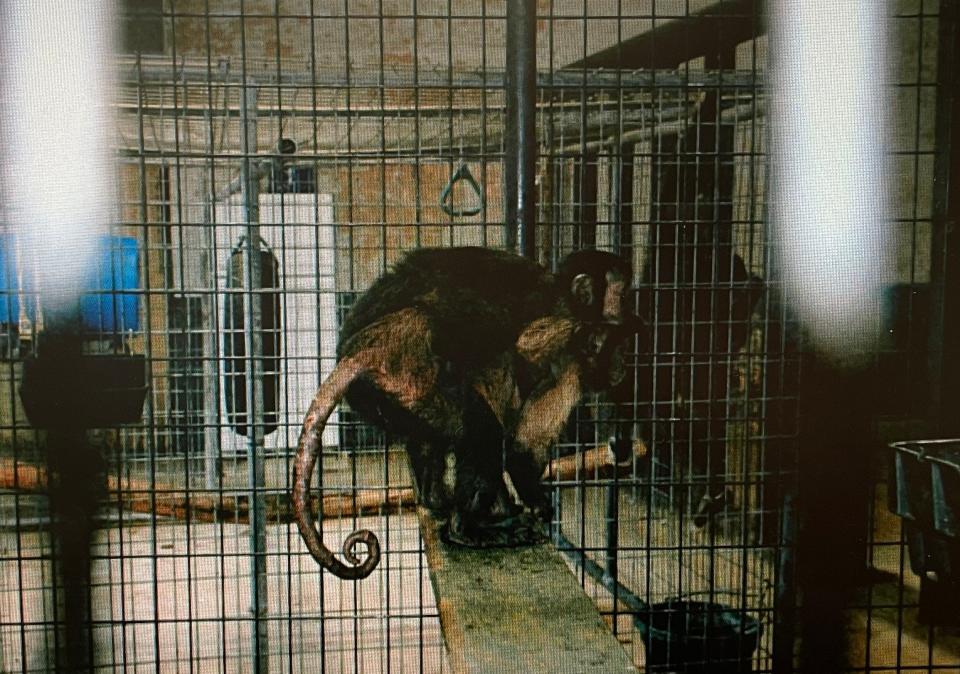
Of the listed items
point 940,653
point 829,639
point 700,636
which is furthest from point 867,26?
point 940,653

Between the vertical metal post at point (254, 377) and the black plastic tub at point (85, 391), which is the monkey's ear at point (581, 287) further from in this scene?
the black plastic tub at point (85, 391)

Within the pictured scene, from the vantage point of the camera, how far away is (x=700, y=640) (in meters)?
3.20

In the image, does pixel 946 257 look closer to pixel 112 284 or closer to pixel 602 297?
pixel 602 297

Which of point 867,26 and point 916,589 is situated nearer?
point 867,26

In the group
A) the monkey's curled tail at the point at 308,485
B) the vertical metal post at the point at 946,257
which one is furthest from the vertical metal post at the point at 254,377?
the vertical metal post at the point at 946,257

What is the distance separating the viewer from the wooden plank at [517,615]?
1.63 m

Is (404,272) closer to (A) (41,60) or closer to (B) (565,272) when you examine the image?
(B) (565,272)

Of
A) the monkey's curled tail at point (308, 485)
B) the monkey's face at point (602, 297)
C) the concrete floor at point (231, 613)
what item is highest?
the monkey's face at point (602, 297)

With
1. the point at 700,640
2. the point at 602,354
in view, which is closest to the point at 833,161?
the point at 602,354

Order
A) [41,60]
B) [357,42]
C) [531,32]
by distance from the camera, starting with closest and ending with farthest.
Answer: [41,60], [531,32], [357,42]

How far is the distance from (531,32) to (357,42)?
15.5 ft

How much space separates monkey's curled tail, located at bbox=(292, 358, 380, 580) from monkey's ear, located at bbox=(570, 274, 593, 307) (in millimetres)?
711

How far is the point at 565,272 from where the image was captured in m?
2.66

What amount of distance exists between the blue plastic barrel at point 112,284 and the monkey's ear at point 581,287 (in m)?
1.33
